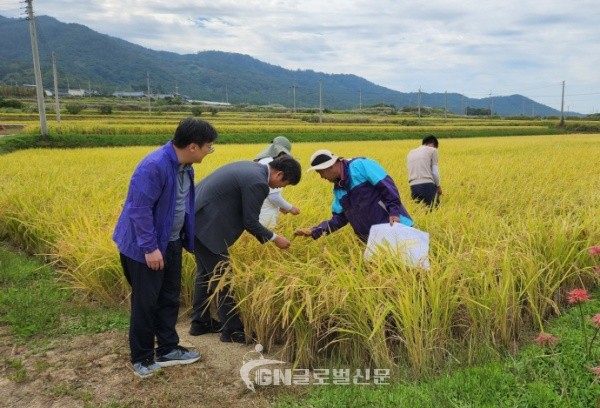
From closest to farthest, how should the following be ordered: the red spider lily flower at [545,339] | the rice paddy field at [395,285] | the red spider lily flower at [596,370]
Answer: the red spider lily flower at [596,370] < the red spider lily flower at [545,339] < the rice paddy field at [395,285]

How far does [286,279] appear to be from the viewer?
3.16m

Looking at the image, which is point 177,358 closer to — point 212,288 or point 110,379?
point 110,379

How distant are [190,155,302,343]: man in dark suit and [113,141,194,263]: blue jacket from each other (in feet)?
1.49

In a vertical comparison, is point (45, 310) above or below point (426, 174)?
below

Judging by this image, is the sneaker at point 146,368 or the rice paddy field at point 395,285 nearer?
the rice paddy field at point 395,285

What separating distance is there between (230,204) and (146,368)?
1204mm

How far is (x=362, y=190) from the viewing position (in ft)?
12.0

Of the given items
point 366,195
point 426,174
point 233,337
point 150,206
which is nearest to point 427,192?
point 426,174

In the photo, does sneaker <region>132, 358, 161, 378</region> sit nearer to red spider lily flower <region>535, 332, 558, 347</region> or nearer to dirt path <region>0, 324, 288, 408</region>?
dirt path <region>0, 324, 288, 408</region>

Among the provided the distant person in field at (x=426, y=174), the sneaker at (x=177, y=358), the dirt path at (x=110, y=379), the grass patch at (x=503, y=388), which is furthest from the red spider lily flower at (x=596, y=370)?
the distant person in field at (x=426, y=174)

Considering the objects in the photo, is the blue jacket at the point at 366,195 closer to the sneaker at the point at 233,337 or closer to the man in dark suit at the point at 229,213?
the man in dark suit at the point at 229,213

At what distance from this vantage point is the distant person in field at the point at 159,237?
2762 millimetres

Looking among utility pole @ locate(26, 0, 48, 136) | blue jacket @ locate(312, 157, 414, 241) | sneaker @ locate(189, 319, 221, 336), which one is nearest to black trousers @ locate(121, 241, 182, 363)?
sneaker @ locate(189, 319, 221, 336)

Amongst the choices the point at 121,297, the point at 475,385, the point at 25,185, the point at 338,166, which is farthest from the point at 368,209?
the point at 25,185
